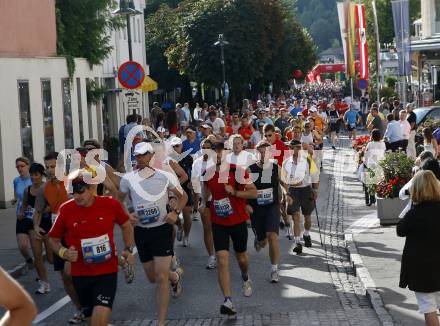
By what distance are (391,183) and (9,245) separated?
20.7ft

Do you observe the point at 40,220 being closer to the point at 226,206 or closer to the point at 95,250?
the point at 226,206

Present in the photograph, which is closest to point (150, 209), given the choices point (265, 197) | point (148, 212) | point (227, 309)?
point (148, 212)

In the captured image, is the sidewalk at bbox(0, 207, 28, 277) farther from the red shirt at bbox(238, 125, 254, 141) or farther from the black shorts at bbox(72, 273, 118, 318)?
the red shirt at bbox(238, 125, 254, 141)

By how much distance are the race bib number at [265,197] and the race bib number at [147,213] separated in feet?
7.98

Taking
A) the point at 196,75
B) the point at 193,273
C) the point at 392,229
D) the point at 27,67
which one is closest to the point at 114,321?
the point at 193,273

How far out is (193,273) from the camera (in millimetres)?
13391

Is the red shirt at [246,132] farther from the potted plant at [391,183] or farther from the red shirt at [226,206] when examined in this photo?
the red shirt at [226,206]

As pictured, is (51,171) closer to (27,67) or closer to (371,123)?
(27,67)

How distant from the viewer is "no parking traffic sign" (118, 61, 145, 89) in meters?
22.8

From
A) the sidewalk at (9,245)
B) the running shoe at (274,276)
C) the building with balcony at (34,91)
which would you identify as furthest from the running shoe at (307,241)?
the building with balcony at (34,91)

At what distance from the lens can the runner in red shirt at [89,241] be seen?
27.5 ft

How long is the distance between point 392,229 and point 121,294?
573 centimetres

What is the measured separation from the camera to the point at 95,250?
8.44 metres

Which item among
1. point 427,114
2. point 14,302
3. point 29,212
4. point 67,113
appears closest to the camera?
point 14,302
